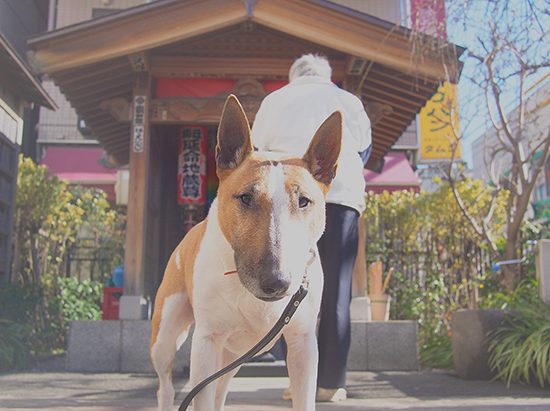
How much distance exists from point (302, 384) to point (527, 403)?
2268 millimetres

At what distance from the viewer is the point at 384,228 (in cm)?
862

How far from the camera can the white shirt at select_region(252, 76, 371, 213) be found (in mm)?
3115

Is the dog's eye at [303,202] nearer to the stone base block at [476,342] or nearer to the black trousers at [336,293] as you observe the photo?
the black trousers at [336,293]

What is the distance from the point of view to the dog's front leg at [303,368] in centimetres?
210

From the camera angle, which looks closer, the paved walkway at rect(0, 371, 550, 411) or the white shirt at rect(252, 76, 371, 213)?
the white shirt at rect(252, 76, 371, 213)

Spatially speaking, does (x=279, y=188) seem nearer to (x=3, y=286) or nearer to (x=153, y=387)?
(x=153, y=387)

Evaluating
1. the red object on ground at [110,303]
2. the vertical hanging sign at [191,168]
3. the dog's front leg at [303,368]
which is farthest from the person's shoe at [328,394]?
the vertical hanging sign at [191,168]

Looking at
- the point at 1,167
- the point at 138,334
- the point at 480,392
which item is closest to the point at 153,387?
the point at 138,334

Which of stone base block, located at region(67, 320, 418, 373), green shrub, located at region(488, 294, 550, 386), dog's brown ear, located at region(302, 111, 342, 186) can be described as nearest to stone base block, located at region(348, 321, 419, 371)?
stone base block, located at region(67, 320, 418, 373)

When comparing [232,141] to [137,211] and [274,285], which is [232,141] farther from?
[137,211]

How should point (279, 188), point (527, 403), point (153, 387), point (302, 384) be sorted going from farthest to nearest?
point (153, 387)
point (527, 403)
point (302, 384)
point (279, 188)

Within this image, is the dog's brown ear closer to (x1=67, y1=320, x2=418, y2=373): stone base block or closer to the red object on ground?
(x1=67, y1=320, x2=418, y2=373): stone base block

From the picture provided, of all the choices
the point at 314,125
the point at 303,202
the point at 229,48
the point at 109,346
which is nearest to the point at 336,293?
the point at 314,125

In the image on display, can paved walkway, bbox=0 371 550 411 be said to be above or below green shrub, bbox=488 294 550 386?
below
